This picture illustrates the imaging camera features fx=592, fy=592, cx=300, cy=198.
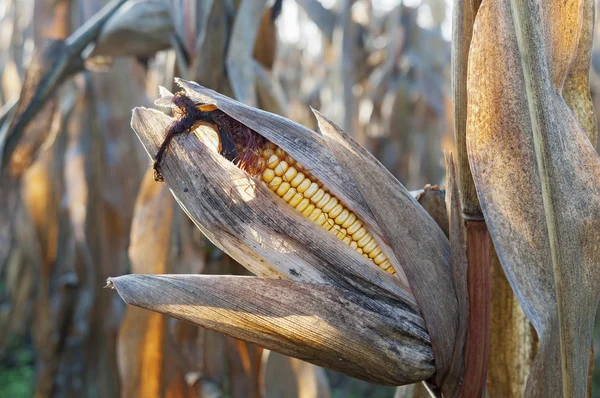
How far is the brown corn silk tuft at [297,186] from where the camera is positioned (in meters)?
0.61

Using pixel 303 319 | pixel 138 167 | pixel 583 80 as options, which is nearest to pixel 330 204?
pixel 303 319

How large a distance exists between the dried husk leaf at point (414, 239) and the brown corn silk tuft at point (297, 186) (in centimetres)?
3

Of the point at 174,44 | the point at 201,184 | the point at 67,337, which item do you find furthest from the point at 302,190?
the point at 67,337

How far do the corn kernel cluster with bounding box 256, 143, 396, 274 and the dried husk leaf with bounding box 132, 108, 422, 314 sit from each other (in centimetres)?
1

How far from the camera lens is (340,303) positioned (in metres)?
0.57

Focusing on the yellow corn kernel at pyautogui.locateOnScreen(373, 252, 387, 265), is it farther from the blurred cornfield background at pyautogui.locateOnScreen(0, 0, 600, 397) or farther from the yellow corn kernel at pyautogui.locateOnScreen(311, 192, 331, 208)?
the blurred cornfield background at pyautogui.locateOnScreen(0, 0, 600, 397)

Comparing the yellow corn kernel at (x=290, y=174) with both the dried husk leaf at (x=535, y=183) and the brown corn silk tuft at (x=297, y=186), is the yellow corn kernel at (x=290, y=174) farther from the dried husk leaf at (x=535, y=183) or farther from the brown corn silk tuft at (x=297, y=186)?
the dried husk leaf at (x=535, y=183)

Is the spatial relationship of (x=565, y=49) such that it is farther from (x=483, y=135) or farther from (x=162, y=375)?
(x=162, y=375)

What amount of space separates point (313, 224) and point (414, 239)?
104 millimetres

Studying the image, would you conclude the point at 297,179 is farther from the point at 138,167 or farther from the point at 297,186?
the point at 138,167

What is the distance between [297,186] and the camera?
2.01 ft

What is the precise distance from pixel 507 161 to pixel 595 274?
135 mm

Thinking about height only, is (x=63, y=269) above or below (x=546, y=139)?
below

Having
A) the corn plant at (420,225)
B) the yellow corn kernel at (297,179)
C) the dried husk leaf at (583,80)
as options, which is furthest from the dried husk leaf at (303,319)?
the dried husk leaf at (583,80)
